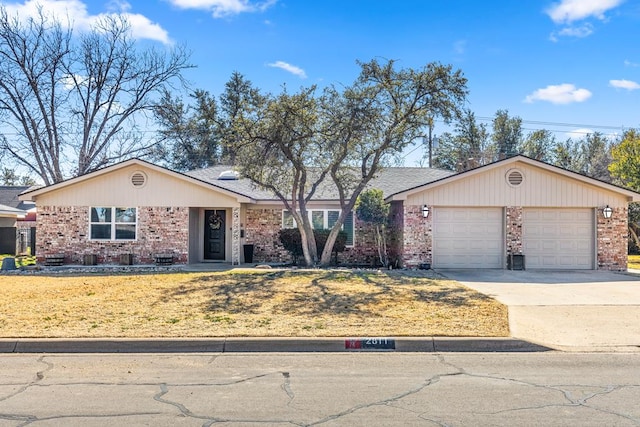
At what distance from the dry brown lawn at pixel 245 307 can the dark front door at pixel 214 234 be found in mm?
5998

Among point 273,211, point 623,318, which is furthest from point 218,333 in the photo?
point 273,211

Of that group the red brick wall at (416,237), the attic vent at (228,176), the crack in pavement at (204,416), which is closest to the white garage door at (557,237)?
the red brick wall at (416,237)

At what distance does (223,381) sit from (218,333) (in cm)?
201

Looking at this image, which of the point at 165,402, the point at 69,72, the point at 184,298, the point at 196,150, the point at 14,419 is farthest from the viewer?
the point at 196,150

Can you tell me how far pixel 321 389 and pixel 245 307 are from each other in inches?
187

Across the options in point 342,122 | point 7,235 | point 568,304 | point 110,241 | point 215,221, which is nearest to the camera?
point 568,304

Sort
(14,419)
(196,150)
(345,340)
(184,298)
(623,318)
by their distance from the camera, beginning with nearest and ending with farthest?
(14,419), (345,340), (623,318), (184,298), (196,150)

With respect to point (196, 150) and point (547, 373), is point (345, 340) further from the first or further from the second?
point (196, 150)

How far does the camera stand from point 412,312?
9523mm

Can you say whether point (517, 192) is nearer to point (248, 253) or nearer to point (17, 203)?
point (248, 253)

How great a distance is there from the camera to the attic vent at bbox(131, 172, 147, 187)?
1889 centimetres

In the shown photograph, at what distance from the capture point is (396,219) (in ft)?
Result: 64.8

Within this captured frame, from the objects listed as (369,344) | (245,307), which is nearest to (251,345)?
(369,344)

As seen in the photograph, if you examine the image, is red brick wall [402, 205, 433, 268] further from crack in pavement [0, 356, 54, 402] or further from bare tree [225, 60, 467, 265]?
crack in pavement [0, 356, 54, 402]
